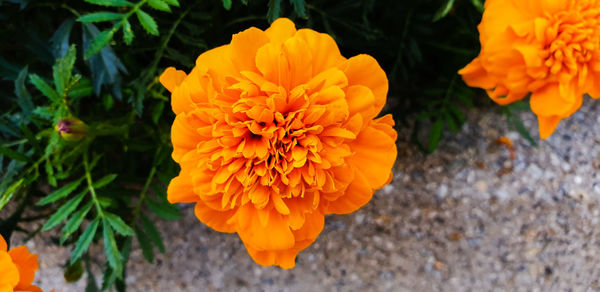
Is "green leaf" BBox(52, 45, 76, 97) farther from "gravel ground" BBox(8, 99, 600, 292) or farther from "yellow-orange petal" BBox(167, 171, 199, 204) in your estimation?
"gravel ground" BBox(8, 99, 600, 292)

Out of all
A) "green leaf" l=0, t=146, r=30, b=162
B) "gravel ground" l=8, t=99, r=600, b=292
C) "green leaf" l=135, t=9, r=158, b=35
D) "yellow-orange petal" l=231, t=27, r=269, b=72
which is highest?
"yellow-orange petal" l=231, t=27, r=269, b=72

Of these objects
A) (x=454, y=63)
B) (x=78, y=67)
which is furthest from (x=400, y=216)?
(x=78, y=67)

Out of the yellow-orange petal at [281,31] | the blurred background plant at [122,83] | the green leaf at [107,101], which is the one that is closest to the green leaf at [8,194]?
the blurred background plant at [122,83]

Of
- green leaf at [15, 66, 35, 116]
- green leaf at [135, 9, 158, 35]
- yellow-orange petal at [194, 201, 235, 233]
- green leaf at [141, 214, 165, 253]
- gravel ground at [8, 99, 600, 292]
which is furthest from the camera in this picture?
gravel ground at [8, 99, 600, 292]

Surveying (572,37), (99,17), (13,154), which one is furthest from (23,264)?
(572,37)

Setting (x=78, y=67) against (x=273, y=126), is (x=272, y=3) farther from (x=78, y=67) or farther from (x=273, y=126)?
(x=78, y=67)

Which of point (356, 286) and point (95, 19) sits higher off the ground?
point (95, 19)

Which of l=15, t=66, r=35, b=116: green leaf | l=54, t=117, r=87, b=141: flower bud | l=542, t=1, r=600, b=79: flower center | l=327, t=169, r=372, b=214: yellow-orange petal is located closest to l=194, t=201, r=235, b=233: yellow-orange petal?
l=327, t=169, r=372, b=214: yellow-orange petal
